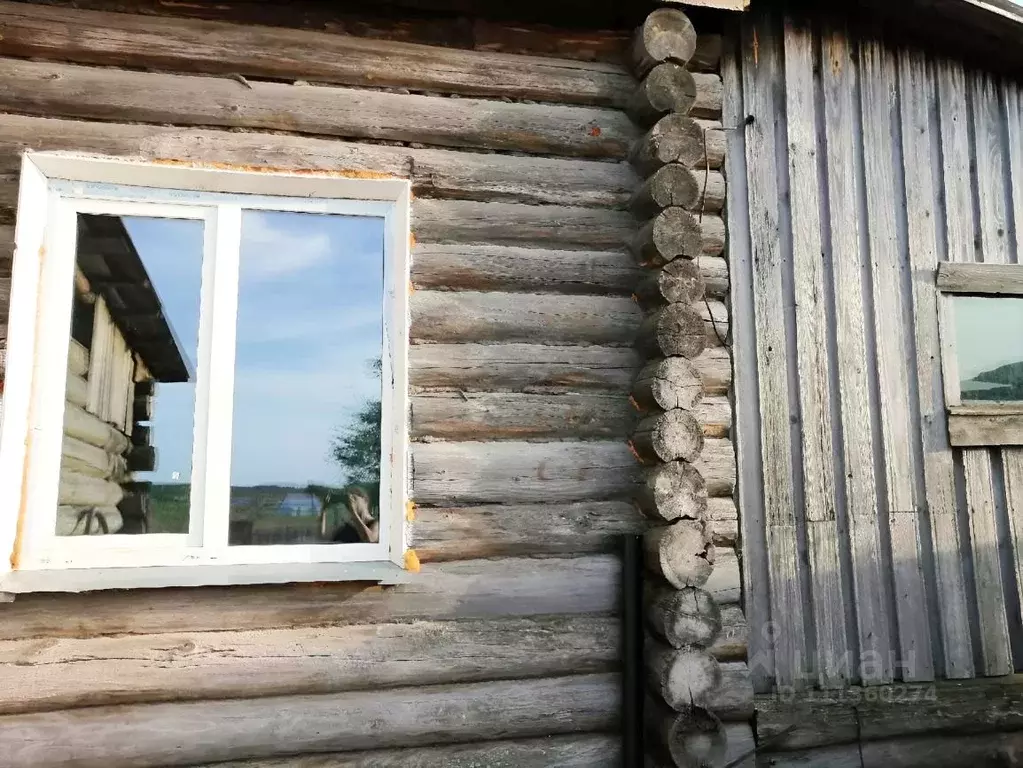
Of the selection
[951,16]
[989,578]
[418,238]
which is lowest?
[989,578]

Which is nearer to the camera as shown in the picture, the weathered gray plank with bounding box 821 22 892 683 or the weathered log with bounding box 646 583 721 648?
the weathered log with bounding box 646 583 721 648

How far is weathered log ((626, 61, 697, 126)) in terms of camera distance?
2932 mm

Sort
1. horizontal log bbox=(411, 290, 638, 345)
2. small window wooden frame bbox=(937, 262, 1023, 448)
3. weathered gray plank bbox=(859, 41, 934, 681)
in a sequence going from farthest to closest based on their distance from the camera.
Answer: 1. small window wooden frame bbox=(937, 262, 1023, 448)
2. weathered gray plank bbox=(859, 41, 934, 681)
3. horizontal log bbox=(411, 290, 638, 345)

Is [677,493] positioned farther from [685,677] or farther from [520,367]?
[520,367]

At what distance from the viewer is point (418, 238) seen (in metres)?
2.90

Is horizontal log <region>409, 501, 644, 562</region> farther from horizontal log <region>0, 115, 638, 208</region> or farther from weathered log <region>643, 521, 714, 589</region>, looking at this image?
horizontal log <region>0, 115, 638, 208</region>

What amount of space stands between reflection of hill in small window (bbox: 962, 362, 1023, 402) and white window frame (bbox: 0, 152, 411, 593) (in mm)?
2872

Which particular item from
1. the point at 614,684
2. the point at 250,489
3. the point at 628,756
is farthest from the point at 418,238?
the point at 628,756

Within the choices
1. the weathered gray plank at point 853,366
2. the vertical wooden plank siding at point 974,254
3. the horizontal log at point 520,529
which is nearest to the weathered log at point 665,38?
the weathered gray plank at point 853,366

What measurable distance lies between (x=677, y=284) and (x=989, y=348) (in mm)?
1969

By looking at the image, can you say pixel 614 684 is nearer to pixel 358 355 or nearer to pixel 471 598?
pixel 471 598

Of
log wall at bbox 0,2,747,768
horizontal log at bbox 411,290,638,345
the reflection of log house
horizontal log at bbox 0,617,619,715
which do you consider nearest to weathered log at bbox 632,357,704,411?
log wall at bbox 0,2,747,768

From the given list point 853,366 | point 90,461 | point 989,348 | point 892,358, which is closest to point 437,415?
point 90,461

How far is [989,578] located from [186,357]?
378 centimetres
